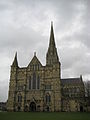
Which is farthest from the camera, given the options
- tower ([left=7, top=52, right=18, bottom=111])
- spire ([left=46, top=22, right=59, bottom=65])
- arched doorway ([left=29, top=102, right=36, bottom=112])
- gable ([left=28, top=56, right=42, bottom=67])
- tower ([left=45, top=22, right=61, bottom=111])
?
spire ([left=46, top=22, right=59, bottom=65])

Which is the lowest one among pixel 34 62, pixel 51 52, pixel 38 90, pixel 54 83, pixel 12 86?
pixel 38 90

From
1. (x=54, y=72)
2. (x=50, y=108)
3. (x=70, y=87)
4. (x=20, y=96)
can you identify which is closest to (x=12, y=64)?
(x=20, y=96)

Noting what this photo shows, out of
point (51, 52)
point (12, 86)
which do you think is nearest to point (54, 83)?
point (12, 86)

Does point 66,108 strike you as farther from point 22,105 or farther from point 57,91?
point 22,105

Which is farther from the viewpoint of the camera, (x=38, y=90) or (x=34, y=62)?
(x=34, y=62)

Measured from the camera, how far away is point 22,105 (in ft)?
212

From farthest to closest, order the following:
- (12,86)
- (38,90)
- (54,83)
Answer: (12,86) < (38,90) < (54,83)

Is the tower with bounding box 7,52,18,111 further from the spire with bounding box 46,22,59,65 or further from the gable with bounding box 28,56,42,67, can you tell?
the spire with bounding box 46,22,59,65

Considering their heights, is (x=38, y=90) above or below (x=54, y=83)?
below

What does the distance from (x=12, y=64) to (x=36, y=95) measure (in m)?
16.9

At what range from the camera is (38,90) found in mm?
65312

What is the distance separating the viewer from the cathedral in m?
63.1

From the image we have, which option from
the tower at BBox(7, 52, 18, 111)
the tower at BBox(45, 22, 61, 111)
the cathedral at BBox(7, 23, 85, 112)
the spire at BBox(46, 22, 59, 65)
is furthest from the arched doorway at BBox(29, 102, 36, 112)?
the spire at BBox(46, 22, 59, 65)

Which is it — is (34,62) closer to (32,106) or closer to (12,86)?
(12,86)
